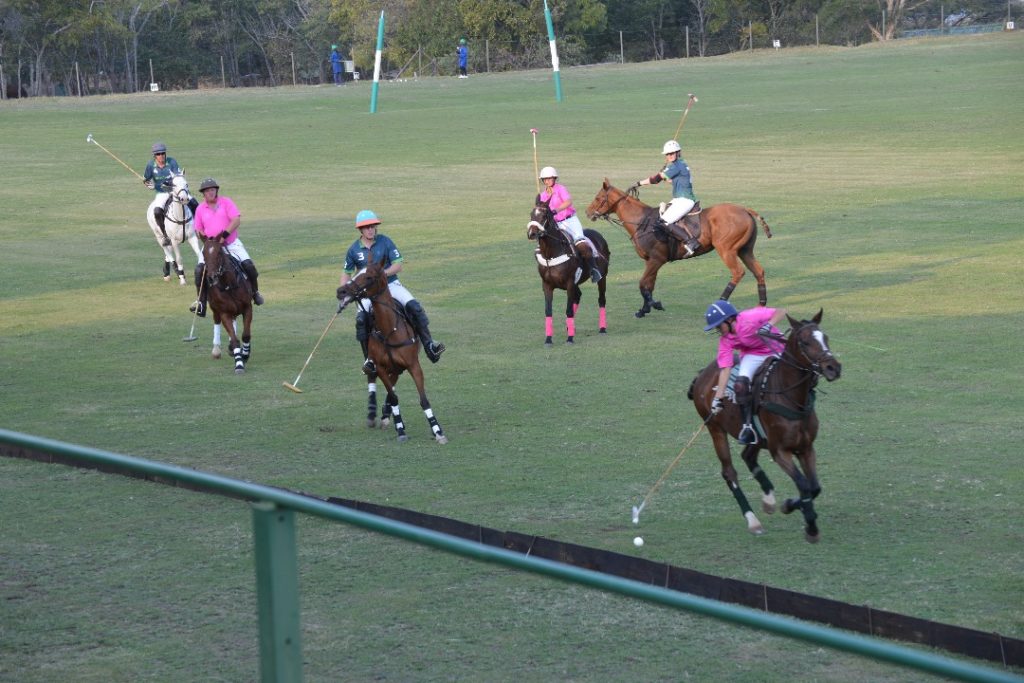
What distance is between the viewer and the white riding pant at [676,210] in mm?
22750

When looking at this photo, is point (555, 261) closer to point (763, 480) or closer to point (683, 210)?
point (683, 210)

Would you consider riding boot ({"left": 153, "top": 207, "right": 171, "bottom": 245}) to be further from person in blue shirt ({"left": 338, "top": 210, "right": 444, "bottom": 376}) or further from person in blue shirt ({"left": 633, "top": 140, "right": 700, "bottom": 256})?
person in blue shirt ({"left": 338, "top": 210, "right": 444, "bottom": 376})

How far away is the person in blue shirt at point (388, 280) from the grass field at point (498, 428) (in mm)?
1067

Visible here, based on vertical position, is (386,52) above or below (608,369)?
above

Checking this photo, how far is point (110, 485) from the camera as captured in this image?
13.2 meters

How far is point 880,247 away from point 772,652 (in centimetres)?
2052

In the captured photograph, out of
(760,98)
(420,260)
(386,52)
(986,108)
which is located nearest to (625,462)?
(420,260)

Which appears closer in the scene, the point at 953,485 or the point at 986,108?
the point at 953,485

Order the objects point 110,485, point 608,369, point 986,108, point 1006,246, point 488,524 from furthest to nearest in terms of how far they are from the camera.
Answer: point 986,108 → point 1006,246 → point 608,369 → point 110,485 → point 488,524

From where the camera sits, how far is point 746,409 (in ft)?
37.1

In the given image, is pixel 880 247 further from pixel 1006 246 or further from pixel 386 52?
pixel 386 52

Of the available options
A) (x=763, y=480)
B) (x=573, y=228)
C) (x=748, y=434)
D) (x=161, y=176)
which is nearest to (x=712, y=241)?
(x=573, y=228)

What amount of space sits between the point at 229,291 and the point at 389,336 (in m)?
5.18

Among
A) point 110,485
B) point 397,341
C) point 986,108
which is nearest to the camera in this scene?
point 110,485
